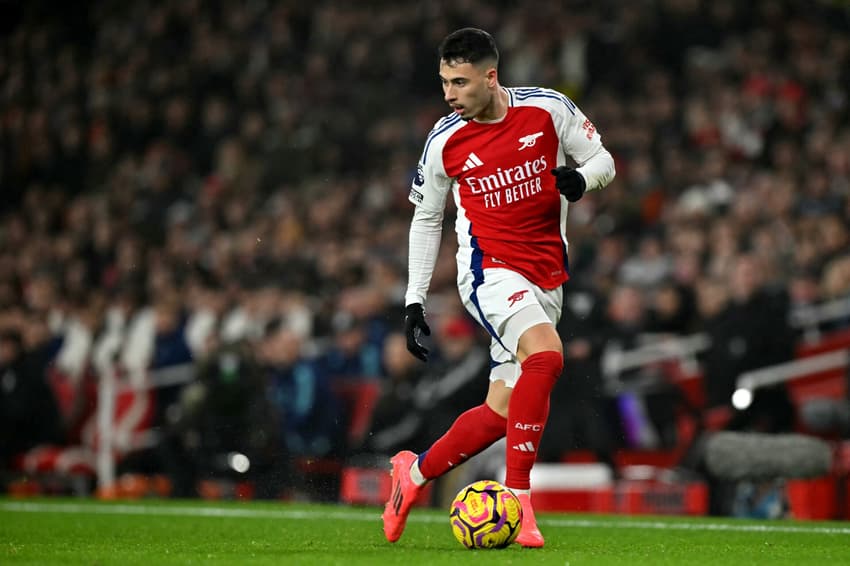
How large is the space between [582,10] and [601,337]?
829 cm

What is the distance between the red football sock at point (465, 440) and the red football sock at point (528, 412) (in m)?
0.36

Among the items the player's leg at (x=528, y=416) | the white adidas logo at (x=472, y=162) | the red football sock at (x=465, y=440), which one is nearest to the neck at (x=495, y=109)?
the white adidas logo at (x=472, y=162)

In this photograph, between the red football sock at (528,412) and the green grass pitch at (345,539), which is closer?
the green grass pitch at (345,539)

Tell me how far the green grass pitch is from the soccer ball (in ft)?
0.24

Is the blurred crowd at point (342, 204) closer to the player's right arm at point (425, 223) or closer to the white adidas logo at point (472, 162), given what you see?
the player's right arm at point (425, 223)

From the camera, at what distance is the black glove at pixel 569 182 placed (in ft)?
21.1

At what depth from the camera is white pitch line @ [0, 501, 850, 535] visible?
8.33m

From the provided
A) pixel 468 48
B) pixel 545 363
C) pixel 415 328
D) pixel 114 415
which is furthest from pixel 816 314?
pixel 114 415

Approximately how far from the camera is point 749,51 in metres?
16.6

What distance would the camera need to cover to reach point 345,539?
740cm

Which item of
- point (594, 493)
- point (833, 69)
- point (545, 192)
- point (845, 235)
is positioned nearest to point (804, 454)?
point (594, 493)

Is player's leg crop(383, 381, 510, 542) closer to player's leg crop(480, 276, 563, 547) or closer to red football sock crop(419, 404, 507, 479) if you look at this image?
red football sock crop(419, 404, 507, 479)

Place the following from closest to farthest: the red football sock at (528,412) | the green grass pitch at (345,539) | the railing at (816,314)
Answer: the green grass pitch at (345,539), the red football sock at (528,412), the railing at (816,314)

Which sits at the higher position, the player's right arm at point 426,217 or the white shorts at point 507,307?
the player's right arm at point 426,217
